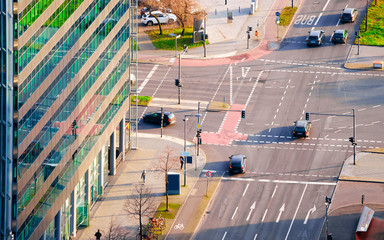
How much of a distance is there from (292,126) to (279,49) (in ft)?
95.6

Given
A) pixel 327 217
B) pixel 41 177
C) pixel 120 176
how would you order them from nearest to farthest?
pixel 41 177 → pixel 327 217 → pixel 120 176

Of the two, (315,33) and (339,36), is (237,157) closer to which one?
(315,33)

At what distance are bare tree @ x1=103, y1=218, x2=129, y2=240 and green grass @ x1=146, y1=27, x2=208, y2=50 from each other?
189 feet

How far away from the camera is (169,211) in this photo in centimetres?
12069

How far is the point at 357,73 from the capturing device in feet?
520

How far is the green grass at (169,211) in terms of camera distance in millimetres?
119588

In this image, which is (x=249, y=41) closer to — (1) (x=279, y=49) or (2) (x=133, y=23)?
(1) (x=279, y=49)

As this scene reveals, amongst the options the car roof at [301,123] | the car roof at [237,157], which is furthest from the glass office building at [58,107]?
the car roof at [301,123]

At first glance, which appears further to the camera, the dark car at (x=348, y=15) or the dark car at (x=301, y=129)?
the dark car at (x=348, y=15)

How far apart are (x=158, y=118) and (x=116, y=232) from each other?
1209 inches

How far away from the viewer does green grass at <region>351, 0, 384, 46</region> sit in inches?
6668

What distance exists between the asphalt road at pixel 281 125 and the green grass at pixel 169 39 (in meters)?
8.50

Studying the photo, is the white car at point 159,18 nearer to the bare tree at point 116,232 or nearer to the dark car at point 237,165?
the dark car at point 237,165

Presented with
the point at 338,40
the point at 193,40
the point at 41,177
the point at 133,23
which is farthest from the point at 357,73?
the point at 41,177
